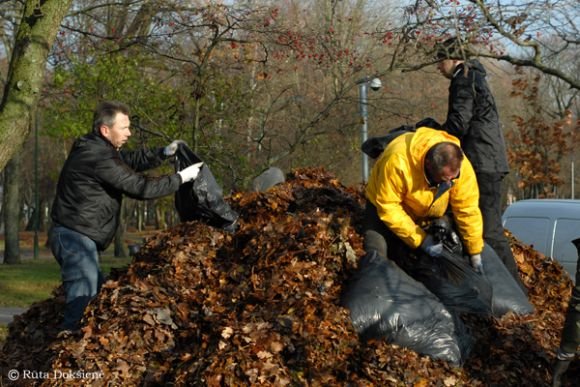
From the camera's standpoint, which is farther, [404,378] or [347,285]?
[347,285]

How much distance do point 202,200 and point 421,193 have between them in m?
1.73

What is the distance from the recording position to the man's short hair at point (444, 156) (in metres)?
5.76

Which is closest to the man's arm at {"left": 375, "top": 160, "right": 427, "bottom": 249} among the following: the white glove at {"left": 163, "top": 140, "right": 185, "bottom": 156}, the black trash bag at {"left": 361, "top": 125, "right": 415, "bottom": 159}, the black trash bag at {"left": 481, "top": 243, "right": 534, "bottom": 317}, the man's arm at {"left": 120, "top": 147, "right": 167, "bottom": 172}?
the black trash bag at {"left": 481, "top": 243, "right": 534, "bottom": 317}

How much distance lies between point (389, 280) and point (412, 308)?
27 centimetres

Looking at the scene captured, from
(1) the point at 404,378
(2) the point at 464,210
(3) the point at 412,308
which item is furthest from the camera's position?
(2) the point at 464,210

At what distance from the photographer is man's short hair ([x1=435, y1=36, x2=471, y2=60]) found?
695 centimetres

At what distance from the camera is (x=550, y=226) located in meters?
11.3

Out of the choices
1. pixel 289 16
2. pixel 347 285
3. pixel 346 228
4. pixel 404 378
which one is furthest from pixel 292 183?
pixel 289 16

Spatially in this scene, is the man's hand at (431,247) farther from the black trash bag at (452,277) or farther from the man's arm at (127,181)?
the man's arm at (127,181)

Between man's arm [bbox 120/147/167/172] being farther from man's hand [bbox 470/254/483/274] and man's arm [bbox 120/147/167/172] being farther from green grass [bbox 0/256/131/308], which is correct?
green grass [bbox 0/256/131/308]

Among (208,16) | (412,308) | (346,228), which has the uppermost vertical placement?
(208,16)

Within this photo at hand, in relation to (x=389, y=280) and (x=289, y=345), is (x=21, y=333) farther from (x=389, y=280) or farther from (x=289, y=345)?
(x=389, y=280)

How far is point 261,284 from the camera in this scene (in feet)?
19.6

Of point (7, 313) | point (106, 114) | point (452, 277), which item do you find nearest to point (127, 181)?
point (106, 114)
